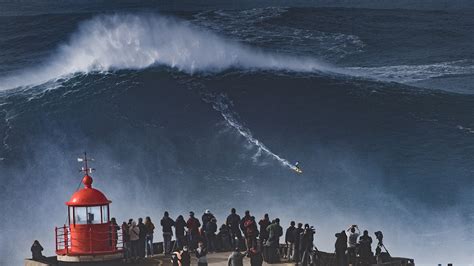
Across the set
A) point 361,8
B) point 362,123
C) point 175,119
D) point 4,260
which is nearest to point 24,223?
point 4,260

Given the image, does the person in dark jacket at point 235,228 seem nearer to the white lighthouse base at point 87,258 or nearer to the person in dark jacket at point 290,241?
the person in dark jacket at point 290,241

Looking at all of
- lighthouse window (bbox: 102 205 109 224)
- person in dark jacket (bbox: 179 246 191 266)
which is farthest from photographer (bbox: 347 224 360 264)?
lighthouse window (bbox: 102 205 109 224)

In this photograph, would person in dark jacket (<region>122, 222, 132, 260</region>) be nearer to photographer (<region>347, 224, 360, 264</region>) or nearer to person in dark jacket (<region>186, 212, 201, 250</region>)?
person in dark jacket (<region>186, 212, 201, 250</region>)

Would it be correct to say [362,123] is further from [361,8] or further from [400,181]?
[361,8]

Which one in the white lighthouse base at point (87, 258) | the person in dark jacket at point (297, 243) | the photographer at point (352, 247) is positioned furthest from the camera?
the person in dark jacket at point (297, 243)

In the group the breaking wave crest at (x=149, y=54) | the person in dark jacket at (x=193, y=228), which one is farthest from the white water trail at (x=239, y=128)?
the person in dark jacket at (x=193, y=228)

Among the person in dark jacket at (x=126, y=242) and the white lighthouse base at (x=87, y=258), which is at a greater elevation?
the person in dark jacket at (x=126, y=242)

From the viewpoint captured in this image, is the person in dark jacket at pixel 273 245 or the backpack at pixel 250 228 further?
the backpack at pixel 250 228
